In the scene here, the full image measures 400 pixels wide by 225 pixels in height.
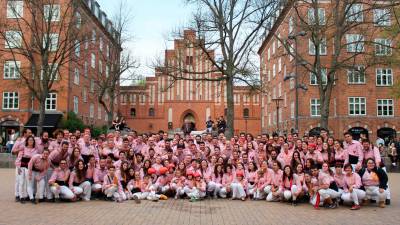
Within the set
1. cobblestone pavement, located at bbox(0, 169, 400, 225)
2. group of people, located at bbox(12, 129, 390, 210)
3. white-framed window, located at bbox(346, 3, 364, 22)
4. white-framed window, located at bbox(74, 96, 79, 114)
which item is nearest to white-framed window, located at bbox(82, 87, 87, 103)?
white-framed window, located at bbox(74, 96, 79, 114)

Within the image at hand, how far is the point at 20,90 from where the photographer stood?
37.2 meters

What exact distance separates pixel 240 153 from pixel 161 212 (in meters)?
4.41

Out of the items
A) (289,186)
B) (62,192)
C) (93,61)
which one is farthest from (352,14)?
(93,61)

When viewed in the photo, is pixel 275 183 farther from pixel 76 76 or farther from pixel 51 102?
pixel 76 76

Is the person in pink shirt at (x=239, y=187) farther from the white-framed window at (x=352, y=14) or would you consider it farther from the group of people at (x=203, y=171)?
the white-framed window at (x=352, y=14)

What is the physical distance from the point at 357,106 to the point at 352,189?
30.0m

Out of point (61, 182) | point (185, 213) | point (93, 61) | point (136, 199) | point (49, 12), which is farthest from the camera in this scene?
point (93, 61)

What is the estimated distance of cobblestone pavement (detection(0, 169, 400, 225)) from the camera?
886 centimetres

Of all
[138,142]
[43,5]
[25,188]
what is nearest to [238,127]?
[43,5]

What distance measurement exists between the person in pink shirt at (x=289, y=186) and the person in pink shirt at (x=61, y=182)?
6010 millimetres

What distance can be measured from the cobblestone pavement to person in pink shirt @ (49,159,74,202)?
1.20 feet

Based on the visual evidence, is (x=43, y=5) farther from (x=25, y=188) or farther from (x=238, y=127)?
(x=238, y=127)

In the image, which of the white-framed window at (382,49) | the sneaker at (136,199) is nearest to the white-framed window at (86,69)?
the white-framed window at (382,49)

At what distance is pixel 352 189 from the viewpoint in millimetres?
10789
